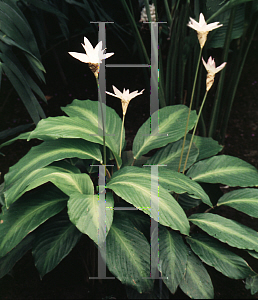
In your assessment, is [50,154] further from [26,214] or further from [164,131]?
[164,131]

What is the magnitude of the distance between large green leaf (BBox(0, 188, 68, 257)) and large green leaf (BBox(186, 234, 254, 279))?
1.37 feet

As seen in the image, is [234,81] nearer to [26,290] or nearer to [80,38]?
[80,38]

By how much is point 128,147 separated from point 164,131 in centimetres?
58

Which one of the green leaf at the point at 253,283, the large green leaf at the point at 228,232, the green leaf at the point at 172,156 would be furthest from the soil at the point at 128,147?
the green leaf at the point at 172,156

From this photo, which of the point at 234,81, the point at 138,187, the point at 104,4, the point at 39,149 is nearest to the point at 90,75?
the point at 104,4

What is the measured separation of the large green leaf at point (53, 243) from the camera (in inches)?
27.1

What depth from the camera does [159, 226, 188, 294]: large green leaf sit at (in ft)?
2.18

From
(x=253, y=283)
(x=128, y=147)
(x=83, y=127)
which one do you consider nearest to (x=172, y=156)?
(x=83, y=127)

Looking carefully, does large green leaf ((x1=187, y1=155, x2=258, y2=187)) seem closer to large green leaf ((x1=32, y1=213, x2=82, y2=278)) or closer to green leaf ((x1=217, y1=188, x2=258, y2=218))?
green leaf ((x1=217, y1=188, x2=258, y2=218))

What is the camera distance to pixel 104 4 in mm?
A: 1314

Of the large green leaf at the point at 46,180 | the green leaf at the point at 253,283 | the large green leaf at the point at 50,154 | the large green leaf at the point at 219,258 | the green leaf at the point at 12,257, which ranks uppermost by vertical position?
the large green leaf at the point at 50,154

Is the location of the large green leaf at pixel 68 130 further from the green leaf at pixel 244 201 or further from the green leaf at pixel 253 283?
the green leaf at pixel 253 283

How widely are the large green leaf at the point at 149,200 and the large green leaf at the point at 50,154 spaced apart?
0.45 feet

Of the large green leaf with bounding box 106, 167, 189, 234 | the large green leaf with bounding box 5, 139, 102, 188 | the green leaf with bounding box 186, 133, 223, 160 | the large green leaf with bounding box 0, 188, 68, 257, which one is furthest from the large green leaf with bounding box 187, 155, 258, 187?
the large green leaf with bounding box 0, 188, 68, 257
